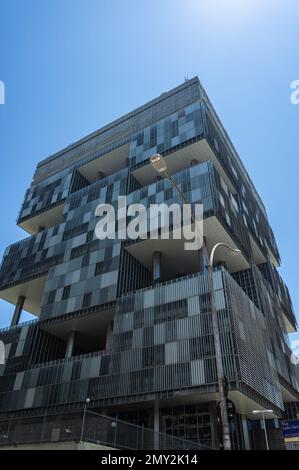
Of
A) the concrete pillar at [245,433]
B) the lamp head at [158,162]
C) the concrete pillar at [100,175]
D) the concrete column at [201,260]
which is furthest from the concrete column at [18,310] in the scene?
the lamp head at [158,162]

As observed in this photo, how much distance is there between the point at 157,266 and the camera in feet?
167

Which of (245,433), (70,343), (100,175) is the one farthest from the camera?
(100,175)

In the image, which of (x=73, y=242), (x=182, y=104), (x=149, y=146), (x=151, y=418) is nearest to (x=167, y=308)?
(x=151, y=418)

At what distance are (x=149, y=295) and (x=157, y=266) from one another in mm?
7681

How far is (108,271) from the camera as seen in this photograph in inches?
1975

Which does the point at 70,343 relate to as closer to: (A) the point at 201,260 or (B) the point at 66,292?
(B) the point at 66,292

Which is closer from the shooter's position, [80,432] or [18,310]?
[80,432]

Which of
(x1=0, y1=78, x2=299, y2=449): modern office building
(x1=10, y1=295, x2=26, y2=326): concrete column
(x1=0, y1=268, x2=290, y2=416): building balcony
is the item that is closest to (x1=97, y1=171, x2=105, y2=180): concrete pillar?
(x1=0, y1=78, x2=299, y2=449): modern office building

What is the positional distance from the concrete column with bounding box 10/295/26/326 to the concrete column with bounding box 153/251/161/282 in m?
25.9

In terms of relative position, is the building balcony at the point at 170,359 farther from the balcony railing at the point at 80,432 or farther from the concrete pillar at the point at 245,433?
the balcony railing at the point at 80,432

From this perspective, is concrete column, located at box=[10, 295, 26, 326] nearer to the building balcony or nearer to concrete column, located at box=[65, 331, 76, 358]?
concrete column, located at box=[65, 331, 76, 358]

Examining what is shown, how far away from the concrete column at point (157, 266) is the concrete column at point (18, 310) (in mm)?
25877

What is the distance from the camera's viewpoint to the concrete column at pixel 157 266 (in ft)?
163

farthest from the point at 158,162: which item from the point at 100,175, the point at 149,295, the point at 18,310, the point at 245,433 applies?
the point at 100,175
